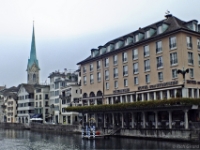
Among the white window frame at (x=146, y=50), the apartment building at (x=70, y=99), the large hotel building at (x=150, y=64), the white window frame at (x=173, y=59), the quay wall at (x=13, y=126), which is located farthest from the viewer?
the quay wall at (x=13, y=126)

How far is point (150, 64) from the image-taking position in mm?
65125

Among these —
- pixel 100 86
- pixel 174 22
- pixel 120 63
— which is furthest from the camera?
pixel 100 86

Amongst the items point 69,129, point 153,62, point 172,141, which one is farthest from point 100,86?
point 172,141

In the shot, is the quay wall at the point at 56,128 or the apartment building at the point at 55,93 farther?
the apartment building at the point at 55,93

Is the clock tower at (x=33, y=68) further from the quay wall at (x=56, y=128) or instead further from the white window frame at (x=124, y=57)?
the white window frame at (x=124, y=57)

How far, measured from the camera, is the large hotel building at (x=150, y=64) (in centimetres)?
5878

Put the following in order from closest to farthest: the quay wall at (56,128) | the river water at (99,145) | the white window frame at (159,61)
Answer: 1. the river water at (99,145)
2. the white window frame at (159,61)
3. the quay wall at (56,128)

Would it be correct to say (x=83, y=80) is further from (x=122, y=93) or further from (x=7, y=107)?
(x=7, y=107)

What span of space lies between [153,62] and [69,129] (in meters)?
31.7

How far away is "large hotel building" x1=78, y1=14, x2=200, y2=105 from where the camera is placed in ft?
193

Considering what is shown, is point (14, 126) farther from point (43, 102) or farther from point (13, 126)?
point (43, 102)

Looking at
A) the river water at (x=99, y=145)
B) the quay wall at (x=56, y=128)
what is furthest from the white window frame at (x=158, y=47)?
the quay wall at (x=56, y=128)

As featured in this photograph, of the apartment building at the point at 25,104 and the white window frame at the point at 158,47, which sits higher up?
the white window frame at the point at 158,47

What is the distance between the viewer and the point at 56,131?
87.8 meters
